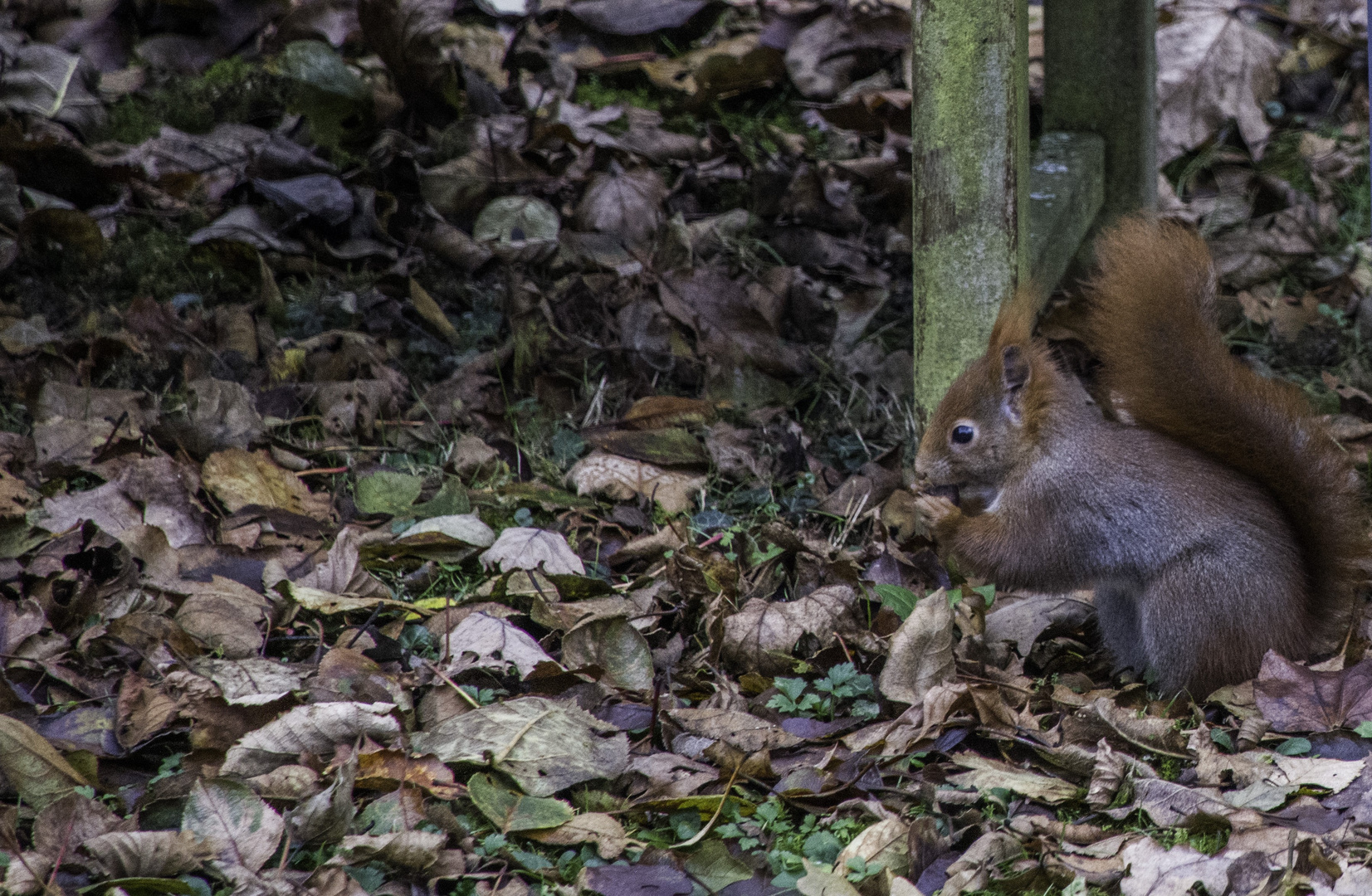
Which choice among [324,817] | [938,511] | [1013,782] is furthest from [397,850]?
[938,511]

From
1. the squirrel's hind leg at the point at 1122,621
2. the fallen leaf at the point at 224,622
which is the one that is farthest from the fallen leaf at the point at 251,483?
the squirrel's hind leg at the point at 1122,621

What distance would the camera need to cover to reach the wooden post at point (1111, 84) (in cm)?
299

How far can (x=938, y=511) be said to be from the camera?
2.15 m

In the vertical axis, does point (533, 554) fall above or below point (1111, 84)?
below

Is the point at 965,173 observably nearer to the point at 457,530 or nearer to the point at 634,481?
the point at 634,481

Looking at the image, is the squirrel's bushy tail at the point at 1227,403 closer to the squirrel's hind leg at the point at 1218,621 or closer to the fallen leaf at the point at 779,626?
the squirrel's hind leg at the point at 1218,621

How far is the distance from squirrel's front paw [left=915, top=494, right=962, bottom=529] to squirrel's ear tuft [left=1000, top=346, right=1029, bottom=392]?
205 mm

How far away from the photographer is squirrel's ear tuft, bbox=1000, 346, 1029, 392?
2062mm

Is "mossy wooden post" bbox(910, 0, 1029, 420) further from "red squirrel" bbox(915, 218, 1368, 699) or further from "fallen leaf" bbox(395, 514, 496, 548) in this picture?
"fallen leaf" bbox(395, 514, 496, 548)

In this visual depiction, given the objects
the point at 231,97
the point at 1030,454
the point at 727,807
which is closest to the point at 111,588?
the point at 727,807

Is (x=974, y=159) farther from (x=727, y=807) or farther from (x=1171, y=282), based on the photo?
(x=727, y=807)

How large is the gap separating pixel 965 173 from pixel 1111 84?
3.30 ft

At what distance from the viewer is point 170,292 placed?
123 inches

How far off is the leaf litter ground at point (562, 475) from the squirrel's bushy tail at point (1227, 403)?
18 cm
